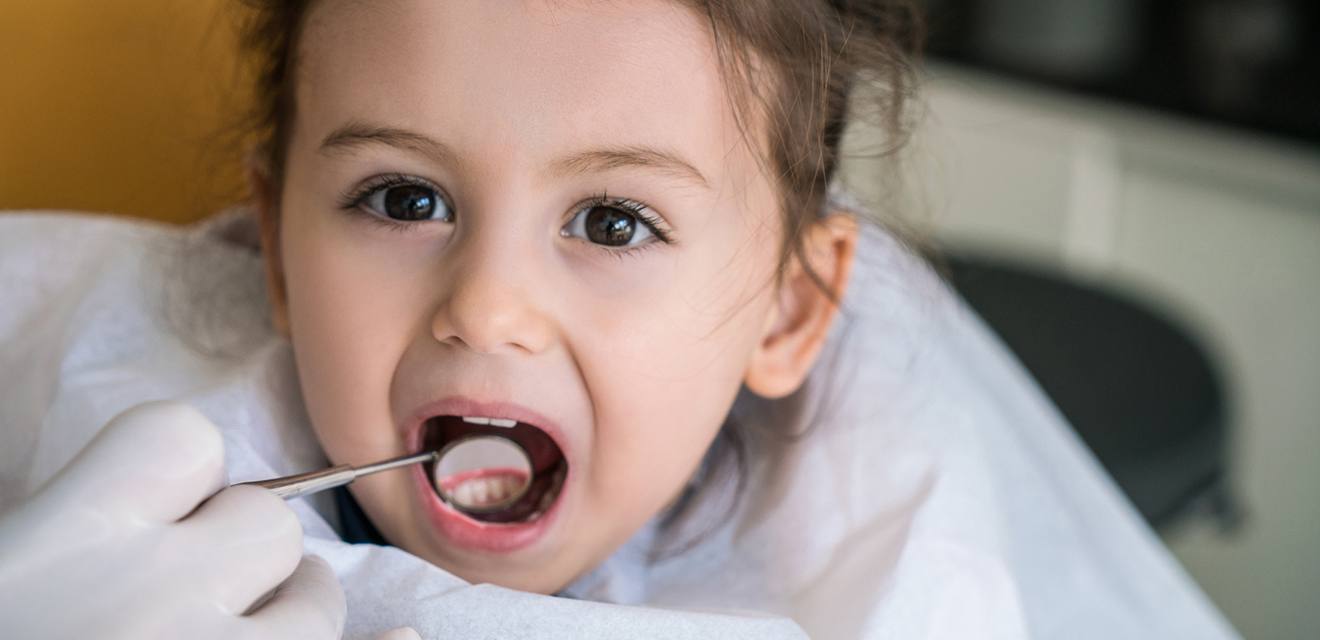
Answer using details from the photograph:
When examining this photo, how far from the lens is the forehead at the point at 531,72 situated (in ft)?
1.96

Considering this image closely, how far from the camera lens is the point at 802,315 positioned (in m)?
0.78

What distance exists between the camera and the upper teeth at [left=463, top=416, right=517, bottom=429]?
64cm

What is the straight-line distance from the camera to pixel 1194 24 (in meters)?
1.90

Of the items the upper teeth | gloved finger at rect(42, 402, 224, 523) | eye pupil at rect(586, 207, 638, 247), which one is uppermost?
eye pupil at rect(586, 207, 638, 247)

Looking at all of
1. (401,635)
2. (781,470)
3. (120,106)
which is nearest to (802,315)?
(781,470)

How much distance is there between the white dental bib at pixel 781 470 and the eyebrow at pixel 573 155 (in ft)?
0.55

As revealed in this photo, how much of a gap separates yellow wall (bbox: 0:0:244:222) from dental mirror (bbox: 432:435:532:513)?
1.11 ft

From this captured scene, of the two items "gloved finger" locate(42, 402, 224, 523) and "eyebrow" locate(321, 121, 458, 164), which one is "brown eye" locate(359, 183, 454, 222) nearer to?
"eyebrow" locate(321, 121, 458, 164)

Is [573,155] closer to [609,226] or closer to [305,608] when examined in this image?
[609,226]

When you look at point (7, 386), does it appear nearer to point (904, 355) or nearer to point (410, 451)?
point (410, 451)

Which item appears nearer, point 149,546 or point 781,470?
point 149,546

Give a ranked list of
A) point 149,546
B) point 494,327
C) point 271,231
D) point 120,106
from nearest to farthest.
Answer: point 149,546
point 494,327
point 271,231
point 120,106

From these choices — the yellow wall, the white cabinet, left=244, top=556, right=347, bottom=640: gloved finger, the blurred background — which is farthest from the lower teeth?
the white cabinet

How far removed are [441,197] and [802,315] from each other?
239 mm
